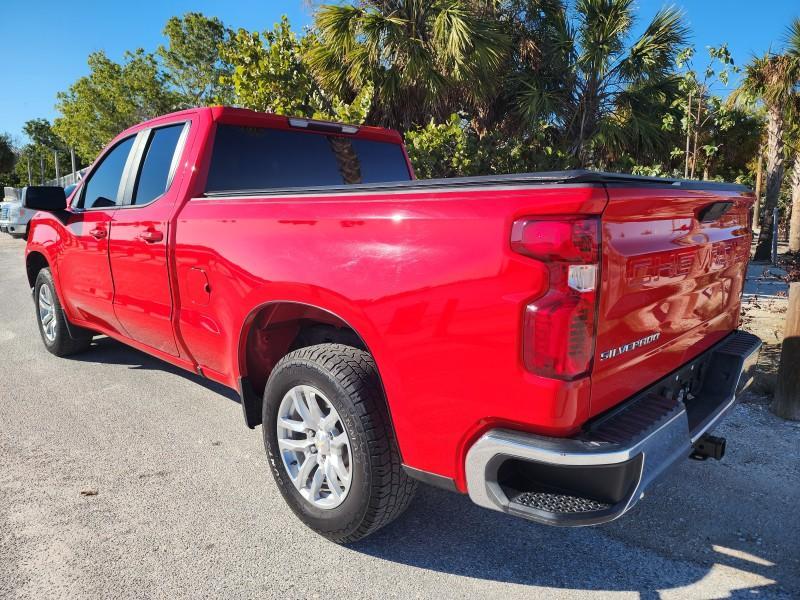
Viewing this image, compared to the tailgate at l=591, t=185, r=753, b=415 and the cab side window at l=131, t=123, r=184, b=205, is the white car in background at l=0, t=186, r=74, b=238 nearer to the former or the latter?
the cab side window at l=131, t=123, r=184, b=205

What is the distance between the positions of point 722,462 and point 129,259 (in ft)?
12.1

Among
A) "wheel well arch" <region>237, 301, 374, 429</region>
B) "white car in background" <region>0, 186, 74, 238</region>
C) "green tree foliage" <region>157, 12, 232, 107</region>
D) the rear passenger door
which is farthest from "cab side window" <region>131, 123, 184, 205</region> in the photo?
"green tree foliage" <region>157, 12, 232, 107</region>

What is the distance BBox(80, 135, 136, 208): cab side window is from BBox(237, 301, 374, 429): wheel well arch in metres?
1.70

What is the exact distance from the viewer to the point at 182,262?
3109 millimetres

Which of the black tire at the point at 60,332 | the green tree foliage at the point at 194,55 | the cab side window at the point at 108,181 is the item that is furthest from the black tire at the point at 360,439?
the green tree foliage at the point at 194,55

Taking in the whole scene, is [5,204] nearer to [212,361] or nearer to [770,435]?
[212,361]

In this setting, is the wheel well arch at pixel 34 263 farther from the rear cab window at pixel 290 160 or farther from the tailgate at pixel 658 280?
the tailgate at pixel 658 280

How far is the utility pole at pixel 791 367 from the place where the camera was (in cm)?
375

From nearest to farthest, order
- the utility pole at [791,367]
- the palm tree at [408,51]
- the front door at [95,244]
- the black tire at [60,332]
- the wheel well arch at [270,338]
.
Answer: the wheel well arch at [270,338] → the utility pole at [791,367] → the front door at [95,244] → the black tire at [60,332] → the palm tree at [408,51]

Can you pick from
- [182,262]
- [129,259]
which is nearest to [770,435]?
[182,262]

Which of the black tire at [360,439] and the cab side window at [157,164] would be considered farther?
the cab side window at [157,164]

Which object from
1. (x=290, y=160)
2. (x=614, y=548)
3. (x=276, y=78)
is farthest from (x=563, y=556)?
(x=276, y=78)

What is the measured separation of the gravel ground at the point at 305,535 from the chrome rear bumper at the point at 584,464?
0.61 m

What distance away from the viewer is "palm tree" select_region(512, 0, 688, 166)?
10734mm
